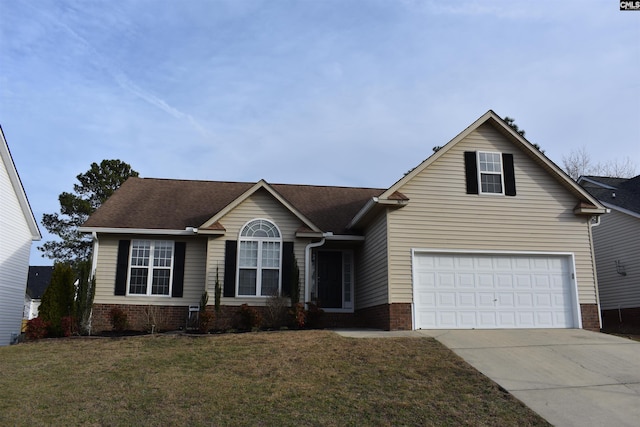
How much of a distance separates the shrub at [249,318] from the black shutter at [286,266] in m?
1.27

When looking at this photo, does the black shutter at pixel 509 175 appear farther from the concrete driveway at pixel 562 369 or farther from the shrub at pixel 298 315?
the shrub at pixel 298 315

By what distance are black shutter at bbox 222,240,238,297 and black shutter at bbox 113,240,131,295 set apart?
320cm

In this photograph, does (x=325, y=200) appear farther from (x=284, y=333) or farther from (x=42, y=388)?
(x=42, y=388)

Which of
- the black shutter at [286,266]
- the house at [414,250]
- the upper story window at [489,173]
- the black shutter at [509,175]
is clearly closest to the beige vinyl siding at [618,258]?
the house at [414,250]

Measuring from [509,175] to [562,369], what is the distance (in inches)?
268

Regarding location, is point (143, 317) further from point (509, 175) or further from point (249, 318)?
point (509, 175)

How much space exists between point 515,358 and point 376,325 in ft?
16.4

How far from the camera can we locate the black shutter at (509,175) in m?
16.3

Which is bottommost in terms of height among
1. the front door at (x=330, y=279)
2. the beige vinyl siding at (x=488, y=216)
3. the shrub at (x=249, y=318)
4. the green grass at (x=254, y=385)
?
the green grass at (x=254, y=385)

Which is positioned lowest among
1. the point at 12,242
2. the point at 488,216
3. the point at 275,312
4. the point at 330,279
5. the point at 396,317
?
the point at 396,317

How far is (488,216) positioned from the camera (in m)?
16.0

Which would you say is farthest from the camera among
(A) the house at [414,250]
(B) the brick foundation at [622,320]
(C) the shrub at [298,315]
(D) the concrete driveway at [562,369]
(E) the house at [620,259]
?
(E) the house at [620,259]

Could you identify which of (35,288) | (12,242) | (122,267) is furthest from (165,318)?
(35,288)

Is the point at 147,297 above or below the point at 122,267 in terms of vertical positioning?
below
